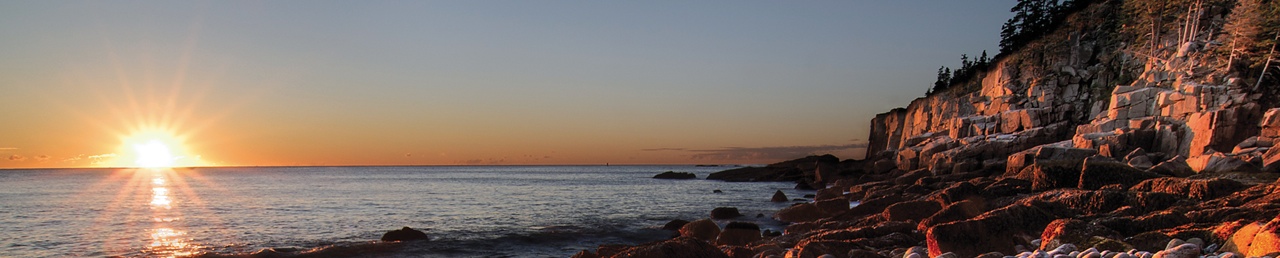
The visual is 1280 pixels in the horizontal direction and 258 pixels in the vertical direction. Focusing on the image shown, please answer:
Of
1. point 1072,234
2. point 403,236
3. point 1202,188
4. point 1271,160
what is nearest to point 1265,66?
point 1271,160

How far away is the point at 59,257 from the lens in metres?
19.1

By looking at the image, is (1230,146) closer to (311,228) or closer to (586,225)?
(586,225)

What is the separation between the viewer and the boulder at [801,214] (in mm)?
24391

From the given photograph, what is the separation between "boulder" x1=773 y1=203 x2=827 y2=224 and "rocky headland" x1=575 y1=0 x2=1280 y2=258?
0.07 metres

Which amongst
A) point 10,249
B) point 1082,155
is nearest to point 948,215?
point 1082,155

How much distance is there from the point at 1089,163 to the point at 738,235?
39.6 feet

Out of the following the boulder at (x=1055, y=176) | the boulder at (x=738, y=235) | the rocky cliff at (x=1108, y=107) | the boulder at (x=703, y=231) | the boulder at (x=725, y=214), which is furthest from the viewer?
the rocky cliff at (x=1108, y=107)

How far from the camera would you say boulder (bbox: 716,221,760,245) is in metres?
18.1

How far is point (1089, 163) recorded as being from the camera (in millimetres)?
21641

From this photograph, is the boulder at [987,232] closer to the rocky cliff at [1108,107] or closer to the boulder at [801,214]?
the boulder at [801,214]

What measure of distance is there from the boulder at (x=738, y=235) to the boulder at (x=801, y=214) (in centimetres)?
612

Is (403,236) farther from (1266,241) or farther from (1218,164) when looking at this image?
(1218,164)

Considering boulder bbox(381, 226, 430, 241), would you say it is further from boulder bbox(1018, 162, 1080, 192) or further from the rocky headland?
boulder bbox(1018, 162, 1080, 192)

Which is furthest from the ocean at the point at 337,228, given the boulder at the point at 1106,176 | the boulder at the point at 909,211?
the boulder at the point at 1106,176
